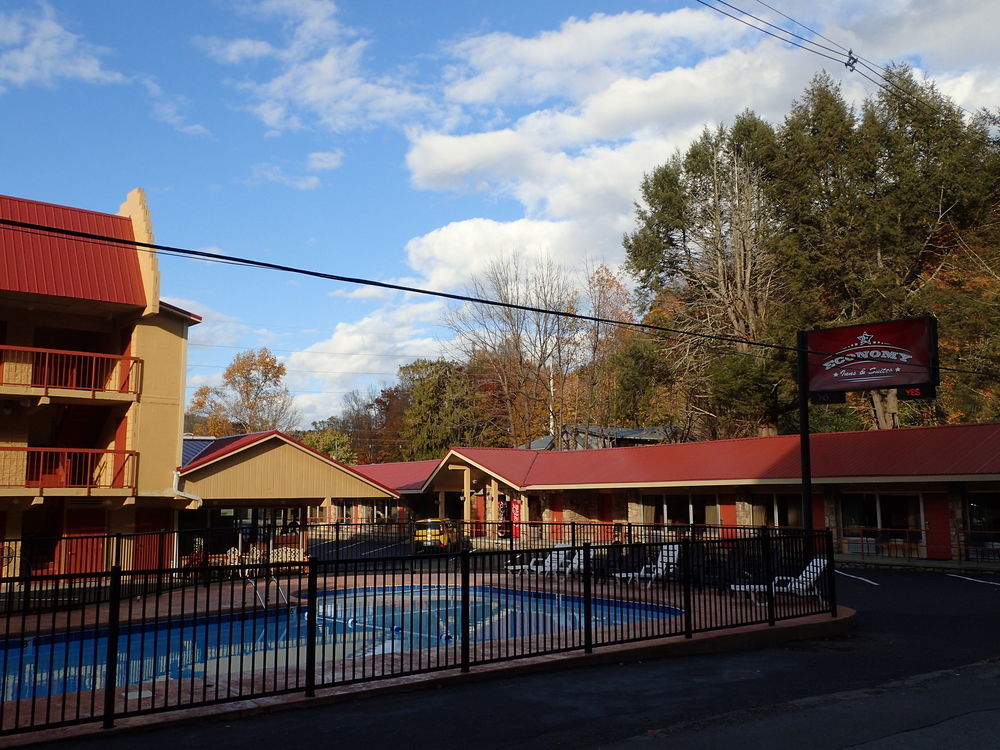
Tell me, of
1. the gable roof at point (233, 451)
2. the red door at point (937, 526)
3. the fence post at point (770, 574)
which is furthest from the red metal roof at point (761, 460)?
the fence post at point (770, 574)

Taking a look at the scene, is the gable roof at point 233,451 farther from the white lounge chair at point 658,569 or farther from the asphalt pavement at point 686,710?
the asphalt pavement at point 686,710

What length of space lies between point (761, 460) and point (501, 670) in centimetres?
Answer: 2531

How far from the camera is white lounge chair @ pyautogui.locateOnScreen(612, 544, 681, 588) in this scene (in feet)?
52.9

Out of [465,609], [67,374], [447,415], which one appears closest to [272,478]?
[67,374]

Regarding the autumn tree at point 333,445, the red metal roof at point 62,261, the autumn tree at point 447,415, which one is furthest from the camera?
the autumn tree at point 447,415

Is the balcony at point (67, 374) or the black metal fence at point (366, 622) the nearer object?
the black metal fence at point (366, 622)

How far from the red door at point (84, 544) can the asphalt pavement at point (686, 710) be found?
50.5ft

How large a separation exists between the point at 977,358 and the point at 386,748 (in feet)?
120

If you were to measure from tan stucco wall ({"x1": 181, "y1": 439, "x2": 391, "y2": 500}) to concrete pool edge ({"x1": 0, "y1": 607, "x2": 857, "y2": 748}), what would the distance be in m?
17.4

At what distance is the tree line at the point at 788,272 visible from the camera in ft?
135

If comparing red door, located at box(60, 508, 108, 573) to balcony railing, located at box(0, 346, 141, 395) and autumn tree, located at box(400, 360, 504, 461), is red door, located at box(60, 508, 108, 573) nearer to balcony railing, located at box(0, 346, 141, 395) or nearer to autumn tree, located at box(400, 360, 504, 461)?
balcony railing, located at box(0, 346, 141, 395)

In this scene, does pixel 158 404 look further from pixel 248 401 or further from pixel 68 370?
pixel 248 401

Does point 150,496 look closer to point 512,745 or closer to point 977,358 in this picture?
point 512,745

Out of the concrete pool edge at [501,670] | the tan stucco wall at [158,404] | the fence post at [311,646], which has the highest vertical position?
the tan stucco wall at [158,404]
